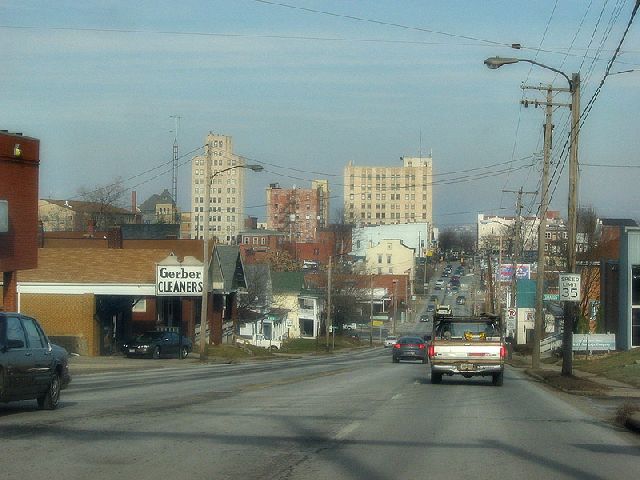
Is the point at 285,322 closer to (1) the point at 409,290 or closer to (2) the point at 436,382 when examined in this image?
(1) the point at 409,290

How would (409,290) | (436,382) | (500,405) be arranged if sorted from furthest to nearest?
1. (409,290)
2. (436,382)
3. (500,405)

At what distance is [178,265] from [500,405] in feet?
92.9

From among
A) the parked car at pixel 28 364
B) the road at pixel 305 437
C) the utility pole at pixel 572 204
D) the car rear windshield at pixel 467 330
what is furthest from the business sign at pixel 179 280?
the parked car at pixel 28 364

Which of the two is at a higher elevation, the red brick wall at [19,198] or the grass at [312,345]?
the red brick wall at [19,198]

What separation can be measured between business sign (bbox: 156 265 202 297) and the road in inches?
940

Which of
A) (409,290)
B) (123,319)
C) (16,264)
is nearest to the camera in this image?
(16,264)

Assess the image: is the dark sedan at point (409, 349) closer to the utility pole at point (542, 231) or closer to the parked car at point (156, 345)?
the utility pole at point (542, 231)

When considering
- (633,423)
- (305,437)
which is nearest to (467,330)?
(633,423)

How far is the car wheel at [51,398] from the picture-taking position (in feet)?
55.5

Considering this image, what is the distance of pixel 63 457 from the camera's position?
1151cm

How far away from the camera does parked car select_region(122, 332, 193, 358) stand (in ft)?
152

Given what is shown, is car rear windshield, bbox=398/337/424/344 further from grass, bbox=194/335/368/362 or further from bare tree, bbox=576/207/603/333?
bare tree, bbox=576/207/603/333

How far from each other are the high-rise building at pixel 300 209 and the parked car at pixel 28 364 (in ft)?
519

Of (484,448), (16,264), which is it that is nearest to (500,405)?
(484,448)
